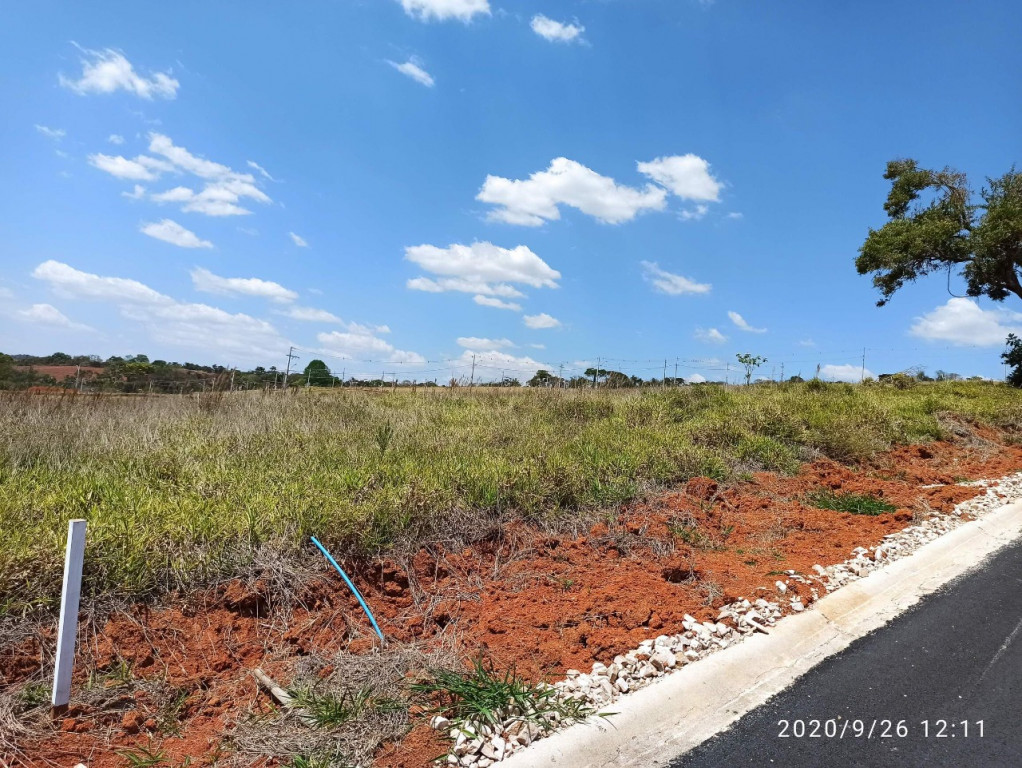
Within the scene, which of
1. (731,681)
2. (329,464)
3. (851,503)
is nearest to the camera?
(731,681)

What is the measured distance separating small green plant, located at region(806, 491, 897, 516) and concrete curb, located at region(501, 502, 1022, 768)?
117 cm

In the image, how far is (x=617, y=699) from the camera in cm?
308

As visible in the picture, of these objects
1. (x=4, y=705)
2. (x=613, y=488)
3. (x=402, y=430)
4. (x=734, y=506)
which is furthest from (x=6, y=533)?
(x=734, y=506)

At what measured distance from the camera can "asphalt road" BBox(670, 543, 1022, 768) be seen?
265 centimetres

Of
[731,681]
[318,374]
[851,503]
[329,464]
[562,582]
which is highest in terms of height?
[318,374]

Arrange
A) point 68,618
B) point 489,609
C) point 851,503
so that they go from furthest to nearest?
point 851,503
point 489,609
point 68,618

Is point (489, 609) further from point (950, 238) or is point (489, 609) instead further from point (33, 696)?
point (950, 238)

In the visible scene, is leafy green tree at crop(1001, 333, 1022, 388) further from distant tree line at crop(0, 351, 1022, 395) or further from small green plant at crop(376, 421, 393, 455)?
small green plant at crop(376, 421, 393, 455)

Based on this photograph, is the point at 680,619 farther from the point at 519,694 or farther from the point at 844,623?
the point at 519,694

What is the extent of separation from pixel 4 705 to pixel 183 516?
5.55ft

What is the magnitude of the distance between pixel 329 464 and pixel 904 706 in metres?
5.58

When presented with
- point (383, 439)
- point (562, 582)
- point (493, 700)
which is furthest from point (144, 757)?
point (383, 439)

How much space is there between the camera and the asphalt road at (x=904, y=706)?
2652 mm

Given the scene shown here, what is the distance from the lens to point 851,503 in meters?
6.33
